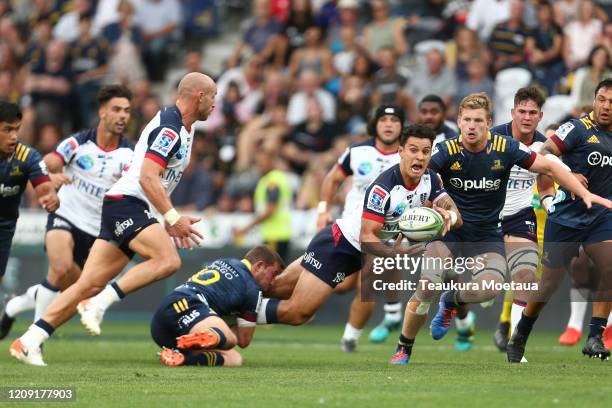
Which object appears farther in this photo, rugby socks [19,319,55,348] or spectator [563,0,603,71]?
spectator [563,0,603,71]

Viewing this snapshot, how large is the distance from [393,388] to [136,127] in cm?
1387

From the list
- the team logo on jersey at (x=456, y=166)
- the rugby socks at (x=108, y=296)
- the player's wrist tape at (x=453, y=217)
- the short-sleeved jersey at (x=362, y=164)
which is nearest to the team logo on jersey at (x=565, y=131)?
the team logo on jersey at (x=456, y=166)

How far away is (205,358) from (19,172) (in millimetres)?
2623

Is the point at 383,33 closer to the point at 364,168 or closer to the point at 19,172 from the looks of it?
the point at 364,168

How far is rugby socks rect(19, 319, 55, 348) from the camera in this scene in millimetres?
11391

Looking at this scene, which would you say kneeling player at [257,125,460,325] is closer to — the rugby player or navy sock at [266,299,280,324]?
navy sock at [266,299,280,324]

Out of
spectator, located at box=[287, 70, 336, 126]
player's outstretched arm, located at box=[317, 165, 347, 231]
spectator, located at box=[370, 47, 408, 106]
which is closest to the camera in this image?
player's outstretched arm, located at box=[317, 165, 347, 231]

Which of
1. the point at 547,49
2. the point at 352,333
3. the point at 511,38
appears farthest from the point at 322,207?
the point at 547,49

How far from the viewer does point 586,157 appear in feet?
36.8

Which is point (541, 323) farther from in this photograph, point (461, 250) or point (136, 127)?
point (136, 127)

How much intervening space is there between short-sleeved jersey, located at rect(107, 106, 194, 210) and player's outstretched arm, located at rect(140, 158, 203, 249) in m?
0.10

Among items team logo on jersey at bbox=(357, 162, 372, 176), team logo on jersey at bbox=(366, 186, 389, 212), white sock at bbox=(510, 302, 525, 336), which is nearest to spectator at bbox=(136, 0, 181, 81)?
team logo on jersey at bbox=(357, 162, 372, 176)

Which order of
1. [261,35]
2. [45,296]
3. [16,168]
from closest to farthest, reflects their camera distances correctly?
[16,168] < [45,296] < [261,35]

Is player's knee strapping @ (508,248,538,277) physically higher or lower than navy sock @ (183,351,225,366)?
higher
